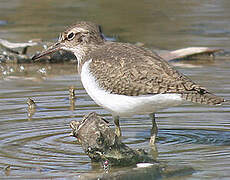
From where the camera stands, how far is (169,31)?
58.7ft

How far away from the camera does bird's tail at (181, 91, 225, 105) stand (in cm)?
806

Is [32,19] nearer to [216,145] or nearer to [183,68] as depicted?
[183,68]

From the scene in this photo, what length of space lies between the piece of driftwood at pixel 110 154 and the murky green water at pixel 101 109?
201 mm

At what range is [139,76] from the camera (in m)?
8.48

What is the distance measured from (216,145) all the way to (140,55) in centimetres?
158

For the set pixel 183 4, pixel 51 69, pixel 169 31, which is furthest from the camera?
pixel 183 4

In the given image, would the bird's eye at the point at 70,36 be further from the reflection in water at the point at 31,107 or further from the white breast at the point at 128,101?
the reflection in water at the point at 31,107

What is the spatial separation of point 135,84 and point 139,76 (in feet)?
0.42

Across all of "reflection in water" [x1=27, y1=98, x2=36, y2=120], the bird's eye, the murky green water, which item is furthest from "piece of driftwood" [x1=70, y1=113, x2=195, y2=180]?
"reflection in water" [x1=27, y1=98, x2=36, y2=120]

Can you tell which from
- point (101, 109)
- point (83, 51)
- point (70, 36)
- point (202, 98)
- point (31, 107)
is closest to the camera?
point (202, 98)

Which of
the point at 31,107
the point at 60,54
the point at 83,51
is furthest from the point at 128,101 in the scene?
the point at 60,54

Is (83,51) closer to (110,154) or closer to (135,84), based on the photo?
(135,84)

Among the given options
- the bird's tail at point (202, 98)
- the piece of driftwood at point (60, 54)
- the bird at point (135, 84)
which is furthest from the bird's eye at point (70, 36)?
the piece of driftwood at point (60, 54)

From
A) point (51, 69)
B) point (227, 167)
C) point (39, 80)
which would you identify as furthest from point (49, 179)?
point (51, 69)
